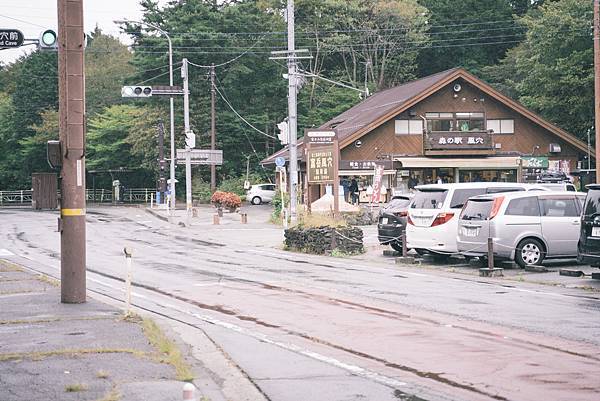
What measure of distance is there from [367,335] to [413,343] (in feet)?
2.76

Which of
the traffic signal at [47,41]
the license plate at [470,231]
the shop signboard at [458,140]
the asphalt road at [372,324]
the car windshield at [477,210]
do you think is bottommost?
the asphalt road at [372,324]

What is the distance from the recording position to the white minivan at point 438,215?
22.0 metres

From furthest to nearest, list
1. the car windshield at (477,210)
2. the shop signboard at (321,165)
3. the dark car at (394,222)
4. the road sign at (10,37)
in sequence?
the shop signboard at (321,165), the dark car at (394,222), the car windshield at (477,210), the road sign at (10,37)

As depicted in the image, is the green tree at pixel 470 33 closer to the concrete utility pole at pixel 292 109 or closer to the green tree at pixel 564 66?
the green tree at pixel 564 66

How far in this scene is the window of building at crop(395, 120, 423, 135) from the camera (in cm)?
5131

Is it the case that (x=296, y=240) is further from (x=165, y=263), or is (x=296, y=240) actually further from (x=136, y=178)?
(x=136, y=178)

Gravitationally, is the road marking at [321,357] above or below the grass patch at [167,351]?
below

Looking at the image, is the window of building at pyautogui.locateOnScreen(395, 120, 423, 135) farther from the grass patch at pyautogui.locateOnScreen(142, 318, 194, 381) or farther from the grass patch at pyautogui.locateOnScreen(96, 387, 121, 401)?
the grass patch at pyautogui.locateOnScreen(96, 387, 121, 401)

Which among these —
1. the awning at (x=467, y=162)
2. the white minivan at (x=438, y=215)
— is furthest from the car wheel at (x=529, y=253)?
the awning at (x=467, y=162)

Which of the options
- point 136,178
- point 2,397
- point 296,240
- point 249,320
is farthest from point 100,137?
point 2,397

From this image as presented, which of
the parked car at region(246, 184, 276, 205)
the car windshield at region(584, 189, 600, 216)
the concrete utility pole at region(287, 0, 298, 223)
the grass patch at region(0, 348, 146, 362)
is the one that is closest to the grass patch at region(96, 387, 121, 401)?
the grass patch at region(0, 348, 146, 362)

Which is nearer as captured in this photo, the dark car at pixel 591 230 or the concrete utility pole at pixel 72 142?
the concrete utility pole at pixel 72 142

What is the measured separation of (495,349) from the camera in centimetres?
1039

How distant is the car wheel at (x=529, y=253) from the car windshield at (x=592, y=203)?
3384 millimetres
